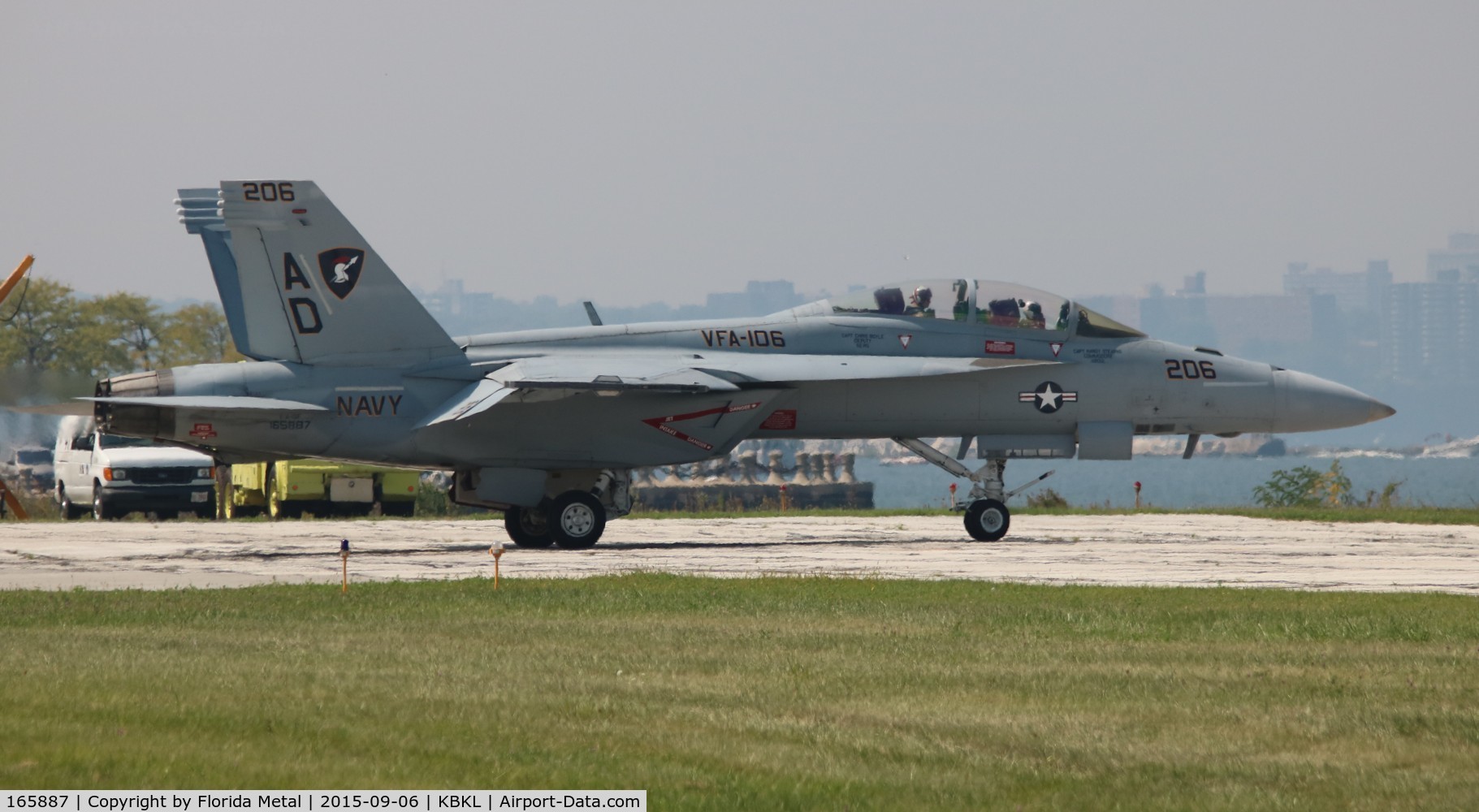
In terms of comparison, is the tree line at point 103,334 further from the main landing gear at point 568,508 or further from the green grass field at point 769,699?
the green grass field at point 769,699

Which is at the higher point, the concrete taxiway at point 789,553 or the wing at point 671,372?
the wing at point 671,372

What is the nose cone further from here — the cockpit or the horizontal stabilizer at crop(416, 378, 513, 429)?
the horizontal stabilizer at crop(416, 378, 513, 429)

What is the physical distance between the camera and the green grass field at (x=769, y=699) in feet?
23.4

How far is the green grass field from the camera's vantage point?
23.4ft

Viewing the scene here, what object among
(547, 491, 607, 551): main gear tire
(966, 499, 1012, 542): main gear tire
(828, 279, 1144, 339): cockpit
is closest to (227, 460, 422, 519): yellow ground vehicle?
(547, 491, 607, 551): main gear tire

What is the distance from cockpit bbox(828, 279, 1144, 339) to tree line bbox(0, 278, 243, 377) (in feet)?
133

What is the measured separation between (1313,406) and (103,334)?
166 feet

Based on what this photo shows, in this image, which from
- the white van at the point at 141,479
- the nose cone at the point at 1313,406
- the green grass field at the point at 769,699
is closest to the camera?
the green grass field at the point at 769,699

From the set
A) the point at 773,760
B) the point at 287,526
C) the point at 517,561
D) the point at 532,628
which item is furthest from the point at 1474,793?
the point at 287,526

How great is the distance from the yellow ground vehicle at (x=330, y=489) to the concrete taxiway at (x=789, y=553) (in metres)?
2.91

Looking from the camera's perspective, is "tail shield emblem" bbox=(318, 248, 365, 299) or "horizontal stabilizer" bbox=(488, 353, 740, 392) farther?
"tail shield emblem" bbox=(318, 248, 365, 299)

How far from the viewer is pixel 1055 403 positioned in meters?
23.2
